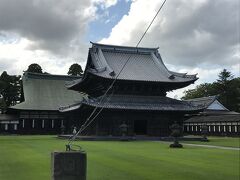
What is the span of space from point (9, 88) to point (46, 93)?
1704 cm

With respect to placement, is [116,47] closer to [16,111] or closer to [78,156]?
[16,111]

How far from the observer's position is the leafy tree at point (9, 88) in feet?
261

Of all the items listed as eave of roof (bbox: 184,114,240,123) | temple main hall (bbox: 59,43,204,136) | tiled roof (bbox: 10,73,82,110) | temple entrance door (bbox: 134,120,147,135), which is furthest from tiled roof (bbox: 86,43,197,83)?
tiled roof (bbox: 10,73,82,110)

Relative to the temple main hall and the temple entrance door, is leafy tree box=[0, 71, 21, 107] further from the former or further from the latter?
the temple entrance door

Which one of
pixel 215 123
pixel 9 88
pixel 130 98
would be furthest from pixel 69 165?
pixel 9 88

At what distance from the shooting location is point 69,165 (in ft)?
21.5

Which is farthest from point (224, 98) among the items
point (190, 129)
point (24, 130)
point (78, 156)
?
point (78, 156)

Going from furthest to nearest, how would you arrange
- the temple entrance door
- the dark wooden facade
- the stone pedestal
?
the dark wooden facade, the temple entrance door, the stone pedestal

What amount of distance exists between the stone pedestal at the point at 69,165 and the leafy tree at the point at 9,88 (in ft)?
247

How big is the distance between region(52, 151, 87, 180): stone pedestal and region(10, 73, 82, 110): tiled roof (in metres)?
54.7

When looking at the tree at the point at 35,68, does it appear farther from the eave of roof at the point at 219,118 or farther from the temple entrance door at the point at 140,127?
the temple entrance door at the point at 140,127

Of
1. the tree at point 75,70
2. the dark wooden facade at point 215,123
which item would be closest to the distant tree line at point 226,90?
the dark wooden facade at point 215,123

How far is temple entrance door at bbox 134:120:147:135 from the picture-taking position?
45.4 m

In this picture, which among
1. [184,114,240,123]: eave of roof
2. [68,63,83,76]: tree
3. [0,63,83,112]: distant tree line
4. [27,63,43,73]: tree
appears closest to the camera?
[184,114,240,123]: eave of roof
